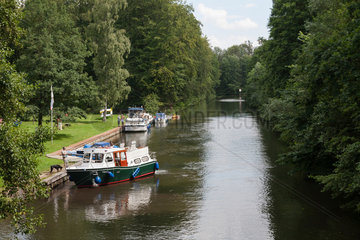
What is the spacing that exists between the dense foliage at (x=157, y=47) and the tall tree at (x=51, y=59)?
119 ft

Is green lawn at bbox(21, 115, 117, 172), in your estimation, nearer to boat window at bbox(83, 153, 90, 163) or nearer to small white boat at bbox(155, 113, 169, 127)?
boat window at bbox(83, 153, 90, 163)

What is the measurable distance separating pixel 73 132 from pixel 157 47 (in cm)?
3745

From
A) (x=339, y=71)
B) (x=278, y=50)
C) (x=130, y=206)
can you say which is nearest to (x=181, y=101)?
Result: (x=278, y=50)

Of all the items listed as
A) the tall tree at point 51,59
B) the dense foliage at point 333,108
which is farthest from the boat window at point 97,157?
the tall tree at point 51,59

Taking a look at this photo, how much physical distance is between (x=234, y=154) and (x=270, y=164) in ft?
17.5

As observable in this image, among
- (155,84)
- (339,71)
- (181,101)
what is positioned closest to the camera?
(339,71)

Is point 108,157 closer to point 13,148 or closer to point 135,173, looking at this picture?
point 135,173

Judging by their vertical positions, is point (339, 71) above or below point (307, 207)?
above

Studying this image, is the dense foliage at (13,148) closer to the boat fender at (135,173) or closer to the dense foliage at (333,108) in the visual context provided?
the dense foliage at (333,108)

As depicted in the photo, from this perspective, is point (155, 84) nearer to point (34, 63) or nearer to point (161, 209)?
point (34, 63)

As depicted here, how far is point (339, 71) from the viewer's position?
51.5ft

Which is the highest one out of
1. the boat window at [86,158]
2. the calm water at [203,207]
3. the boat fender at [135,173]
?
the boat window at [86,158]

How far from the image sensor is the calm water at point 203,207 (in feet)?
61.1

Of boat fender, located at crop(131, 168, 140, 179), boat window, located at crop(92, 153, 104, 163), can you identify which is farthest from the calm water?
boat window, located at crop(92, 153, 104, 163)
